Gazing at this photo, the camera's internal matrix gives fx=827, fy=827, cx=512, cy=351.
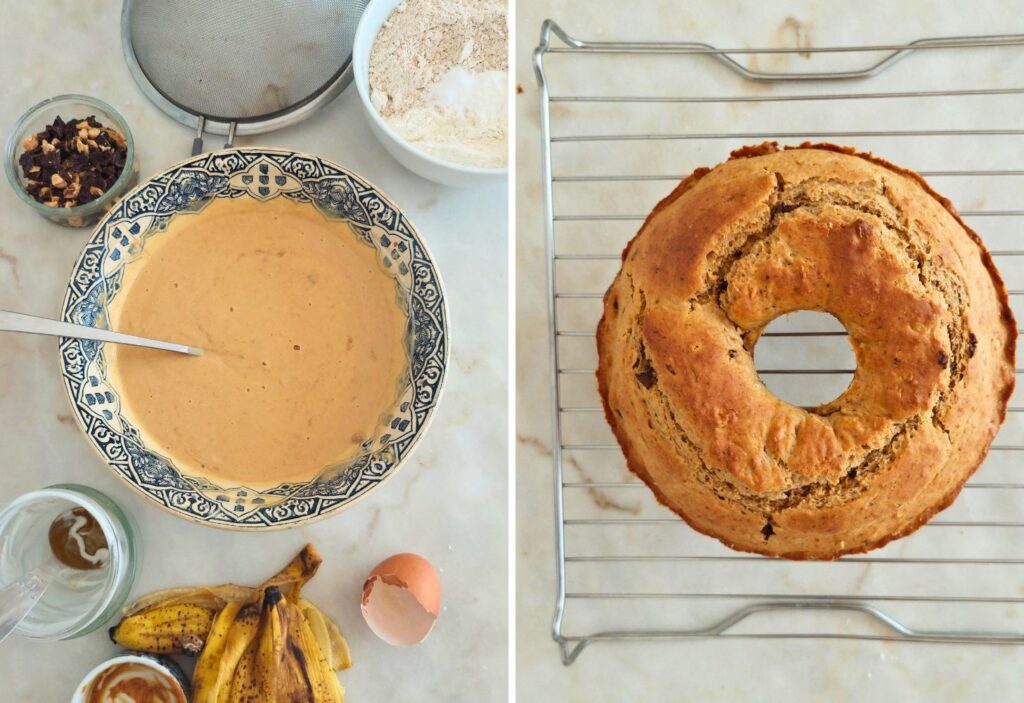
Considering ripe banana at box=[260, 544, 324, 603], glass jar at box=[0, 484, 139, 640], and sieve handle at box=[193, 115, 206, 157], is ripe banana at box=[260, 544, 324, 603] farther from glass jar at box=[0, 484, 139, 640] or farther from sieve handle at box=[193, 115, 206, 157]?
sieve handle at box=[193, 115, 206, 157]

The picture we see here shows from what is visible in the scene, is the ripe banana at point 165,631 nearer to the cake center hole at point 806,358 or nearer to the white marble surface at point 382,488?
the white marble surface at point 382,488

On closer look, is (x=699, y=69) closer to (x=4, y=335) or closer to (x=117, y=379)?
(x=117, y=379)

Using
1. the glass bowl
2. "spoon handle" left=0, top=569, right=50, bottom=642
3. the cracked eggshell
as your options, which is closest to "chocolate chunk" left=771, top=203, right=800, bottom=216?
the cracked eggshell

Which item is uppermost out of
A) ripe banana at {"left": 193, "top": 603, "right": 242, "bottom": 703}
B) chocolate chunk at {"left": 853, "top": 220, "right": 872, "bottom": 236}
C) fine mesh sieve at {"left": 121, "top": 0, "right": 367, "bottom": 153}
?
fine mesh sieve at {"left": 121, "top": 0, "right": 367, "bottom": 153}

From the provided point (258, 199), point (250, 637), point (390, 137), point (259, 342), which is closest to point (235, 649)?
point (250, 637)

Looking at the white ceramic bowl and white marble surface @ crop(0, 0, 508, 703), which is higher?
the white ceramic bowl

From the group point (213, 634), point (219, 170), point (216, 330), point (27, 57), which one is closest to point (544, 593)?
point (213, 634)

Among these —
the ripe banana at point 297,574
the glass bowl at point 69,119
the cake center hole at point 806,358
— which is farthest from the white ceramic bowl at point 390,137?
the ripe banana at point 297,574
